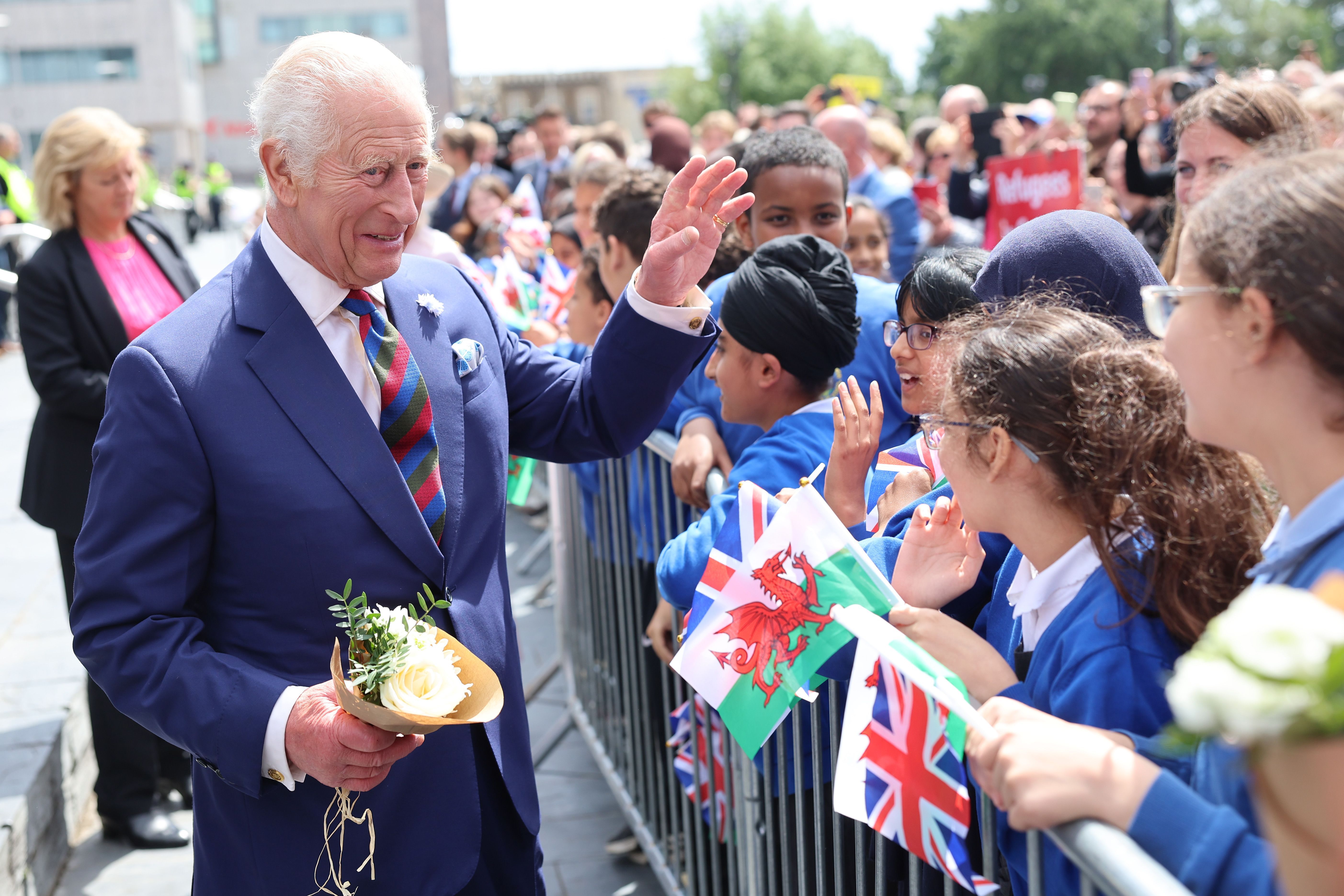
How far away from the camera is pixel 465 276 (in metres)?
2.48

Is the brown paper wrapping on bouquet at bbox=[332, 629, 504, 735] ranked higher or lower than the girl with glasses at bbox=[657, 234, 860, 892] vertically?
lower

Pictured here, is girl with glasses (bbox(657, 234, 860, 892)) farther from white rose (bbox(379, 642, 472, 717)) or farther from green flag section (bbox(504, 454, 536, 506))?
green flag section (bbox(504, 454, 536, 506))

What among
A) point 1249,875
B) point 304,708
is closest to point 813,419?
point 304,708

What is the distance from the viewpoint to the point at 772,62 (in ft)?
245

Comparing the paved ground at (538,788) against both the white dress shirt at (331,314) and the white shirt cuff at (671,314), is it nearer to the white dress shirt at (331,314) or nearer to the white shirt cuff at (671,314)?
the white dress shirt at (331,314)

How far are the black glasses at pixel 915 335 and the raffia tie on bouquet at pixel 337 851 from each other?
4.61 feet

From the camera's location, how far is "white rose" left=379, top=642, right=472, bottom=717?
5.72 feet

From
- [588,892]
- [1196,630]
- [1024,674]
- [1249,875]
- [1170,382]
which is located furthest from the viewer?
[588,892]

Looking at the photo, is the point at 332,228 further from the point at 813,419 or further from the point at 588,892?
the point at 588,892

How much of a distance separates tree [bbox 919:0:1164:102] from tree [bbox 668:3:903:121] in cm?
782

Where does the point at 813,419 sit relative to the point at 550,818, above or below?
above

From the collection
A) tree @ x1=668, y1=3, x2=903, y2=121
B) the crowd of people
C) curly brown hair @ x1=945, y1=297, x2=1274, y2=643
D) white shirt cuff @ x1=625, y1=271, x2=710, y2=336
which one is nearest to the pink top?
the crowd of people

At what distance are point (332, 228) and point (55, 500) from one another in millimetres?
2491

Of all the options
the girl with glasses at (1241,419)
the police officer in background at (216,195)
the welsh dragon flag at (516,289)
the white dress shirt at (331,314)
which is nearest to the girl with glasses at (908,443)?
the girl with glasses at (1241,419)
